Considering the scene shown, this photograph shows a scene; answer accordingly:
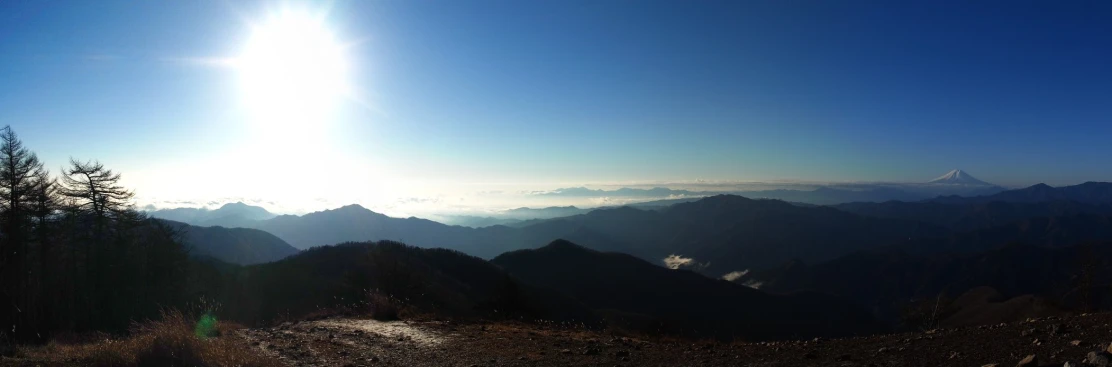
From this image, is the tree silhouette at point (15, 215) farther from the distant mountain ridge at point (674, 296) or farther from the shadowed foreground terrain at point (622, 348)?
the distant mountain ridge at point (674, 296)

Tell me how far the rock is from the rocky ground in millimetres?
15

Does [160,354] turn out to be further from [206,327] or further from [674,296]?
[674,296]

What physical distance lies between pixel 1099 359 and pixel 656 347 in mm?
6838

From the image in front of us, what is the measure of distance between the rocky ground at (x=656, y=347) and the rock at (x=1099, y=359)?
2cm

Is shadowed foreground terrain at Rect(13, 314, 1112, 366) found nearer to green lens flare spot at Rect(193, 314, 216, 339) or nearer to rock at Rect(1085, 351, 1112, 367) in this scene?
rock at Rect(1085, 351, 1112, 367)

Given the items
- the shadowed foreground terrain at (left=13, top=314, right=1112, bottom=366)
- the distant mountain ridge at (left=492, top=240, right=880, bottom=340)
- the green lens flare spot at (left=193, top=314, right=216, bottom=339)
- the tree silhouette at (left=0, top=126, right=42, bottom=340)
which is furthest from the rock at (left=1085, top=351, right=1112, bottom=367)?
the distant mountain ridge at (left=492, top=240, right=880, bottom=340)

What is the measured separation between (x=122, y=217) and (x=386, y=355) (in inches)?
1153

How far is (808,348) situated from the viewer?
905 cm

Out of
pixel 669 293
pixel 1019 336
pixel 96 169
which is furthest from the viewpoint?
pixel 669 293

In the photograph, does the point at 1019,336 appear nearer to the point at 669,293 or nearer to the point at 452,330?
the point at 452,330

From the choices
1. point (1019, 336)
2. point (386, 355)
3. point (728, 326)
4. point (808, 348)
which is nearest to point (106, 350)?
point (386, 355)

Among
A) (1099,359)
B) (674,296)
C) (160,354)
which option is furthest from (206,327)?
(674,296)

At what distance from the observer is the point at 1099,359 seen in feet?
17.0

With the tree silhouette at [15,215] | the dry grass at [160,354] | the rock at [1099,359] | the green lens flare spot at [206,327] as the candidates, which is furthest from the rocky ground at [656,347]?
the tree silhouette at [15,215]
